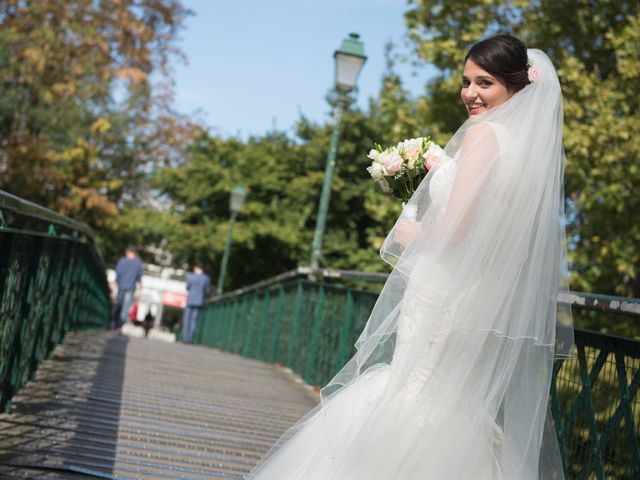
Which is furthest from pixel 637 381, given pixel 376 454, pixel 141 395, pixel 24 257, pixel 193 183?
pixel 193 183

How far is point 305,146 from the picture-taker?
1623 inches

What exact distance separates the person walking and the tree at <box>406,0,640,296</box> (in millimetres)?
5655

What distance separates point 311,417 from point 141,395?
13.2 feet

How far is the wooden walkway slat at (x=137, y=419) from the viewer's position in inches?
182

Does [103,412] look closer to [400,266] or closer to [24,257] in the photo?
[24,257]

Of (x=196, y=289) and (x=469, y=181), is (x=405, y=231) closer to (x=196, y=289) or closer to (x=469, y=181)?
(x=469, y=181)

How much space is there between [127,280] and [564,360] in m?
13.9

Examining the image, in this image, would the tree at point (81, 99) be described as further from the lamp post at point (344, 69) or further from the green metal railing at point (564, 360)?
the lamp post at point (344, 69)

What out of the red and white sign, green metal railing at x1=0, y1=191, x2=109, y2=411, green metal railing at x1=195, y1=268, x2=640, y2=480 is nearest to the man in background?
green metal railing at x1=195, y1=268, x2=640, y2=480

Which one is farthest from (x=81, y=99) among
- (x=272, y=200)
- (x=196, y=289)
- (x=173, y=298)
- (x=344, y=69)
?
(x=173, y=298)

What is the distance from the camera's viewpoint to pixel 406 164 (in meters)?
3.66

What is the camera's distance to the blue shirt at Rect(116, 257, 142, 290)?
669 inches

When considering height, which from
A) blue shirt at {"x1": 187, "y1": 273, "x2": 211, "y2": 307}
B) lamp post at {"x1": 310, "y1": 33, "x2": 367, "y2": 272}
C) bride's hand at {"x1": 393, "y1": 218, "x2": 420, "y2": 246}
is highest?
lamp post at {"x1": 310, "y1": 33, "x2": 367, "y2": 272}

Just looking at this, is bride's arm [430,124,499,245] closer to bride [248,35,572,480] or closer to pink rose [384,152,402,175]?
bride [248,35,572,480]
